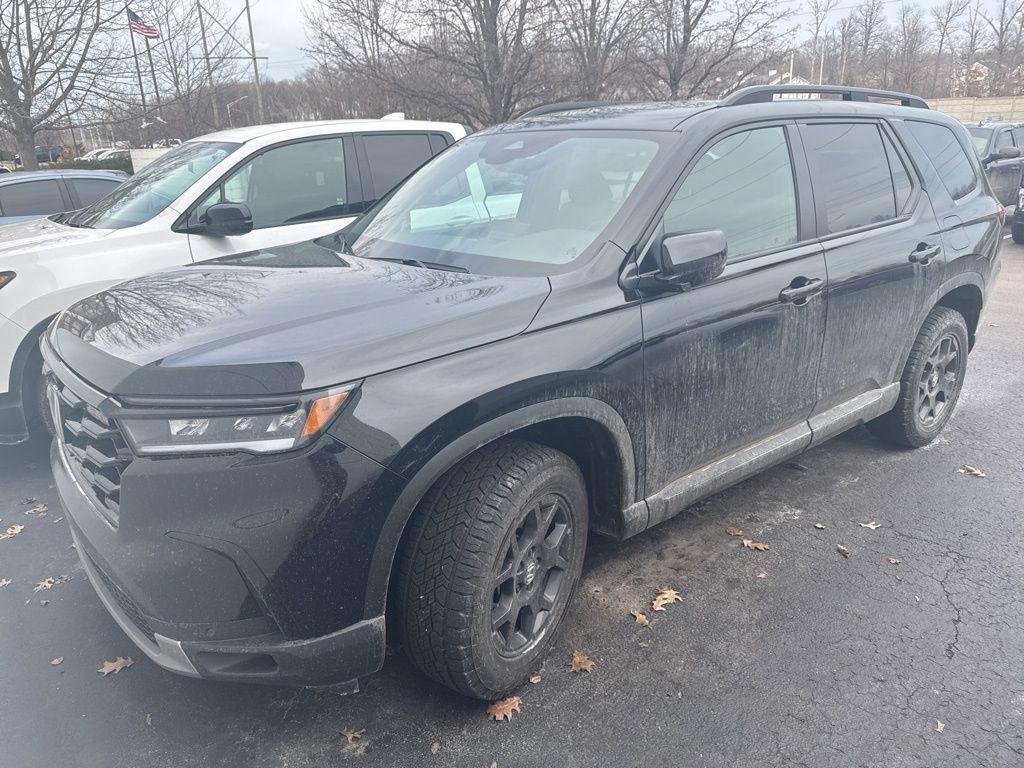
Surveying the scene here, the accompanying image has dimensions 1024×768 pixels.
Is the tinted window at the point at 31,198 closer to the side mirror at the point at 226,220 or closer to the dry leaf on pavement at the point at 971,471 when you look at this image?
the side mirror at the point at 226,220

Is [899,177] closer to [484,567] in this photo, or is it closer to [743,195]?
[743,195]

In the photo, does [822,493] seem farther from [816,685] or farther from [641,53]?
[641,53]

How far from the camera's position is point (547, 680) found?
9.27 feet

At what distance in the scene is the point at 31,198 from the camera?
853cm

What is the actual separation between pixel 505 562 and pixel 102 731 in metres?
1.49

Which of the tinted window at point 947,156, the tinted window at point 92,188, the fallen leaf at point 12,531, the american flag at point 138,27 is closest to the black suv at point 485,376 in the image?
the tinted window at point 947,156

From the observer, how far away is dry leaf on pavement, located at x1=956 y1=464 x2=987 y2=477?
438 cm

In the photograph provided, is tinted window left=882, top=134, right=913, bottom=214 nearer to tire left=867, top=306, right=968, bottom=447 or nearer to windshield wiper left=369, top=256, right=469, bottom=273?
tire left=867, top=306, right=968, bottom=447

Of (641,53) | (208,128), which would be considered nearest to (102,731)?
(641,53)

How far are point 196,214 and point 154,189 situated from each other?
0.54 m

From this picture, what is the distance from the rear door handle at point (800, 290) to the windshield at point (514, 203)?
86 cm

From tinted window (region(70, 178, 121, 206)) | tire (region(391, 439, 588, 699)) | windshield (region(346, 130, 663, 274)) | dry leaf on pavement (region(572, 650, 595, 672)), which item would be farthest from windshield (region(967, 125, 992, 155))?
tire (region(391, 439, 588, 699))

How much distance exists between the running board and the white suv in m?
3.18

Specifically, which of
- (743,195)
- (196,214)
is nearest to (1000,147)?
(743,195)
